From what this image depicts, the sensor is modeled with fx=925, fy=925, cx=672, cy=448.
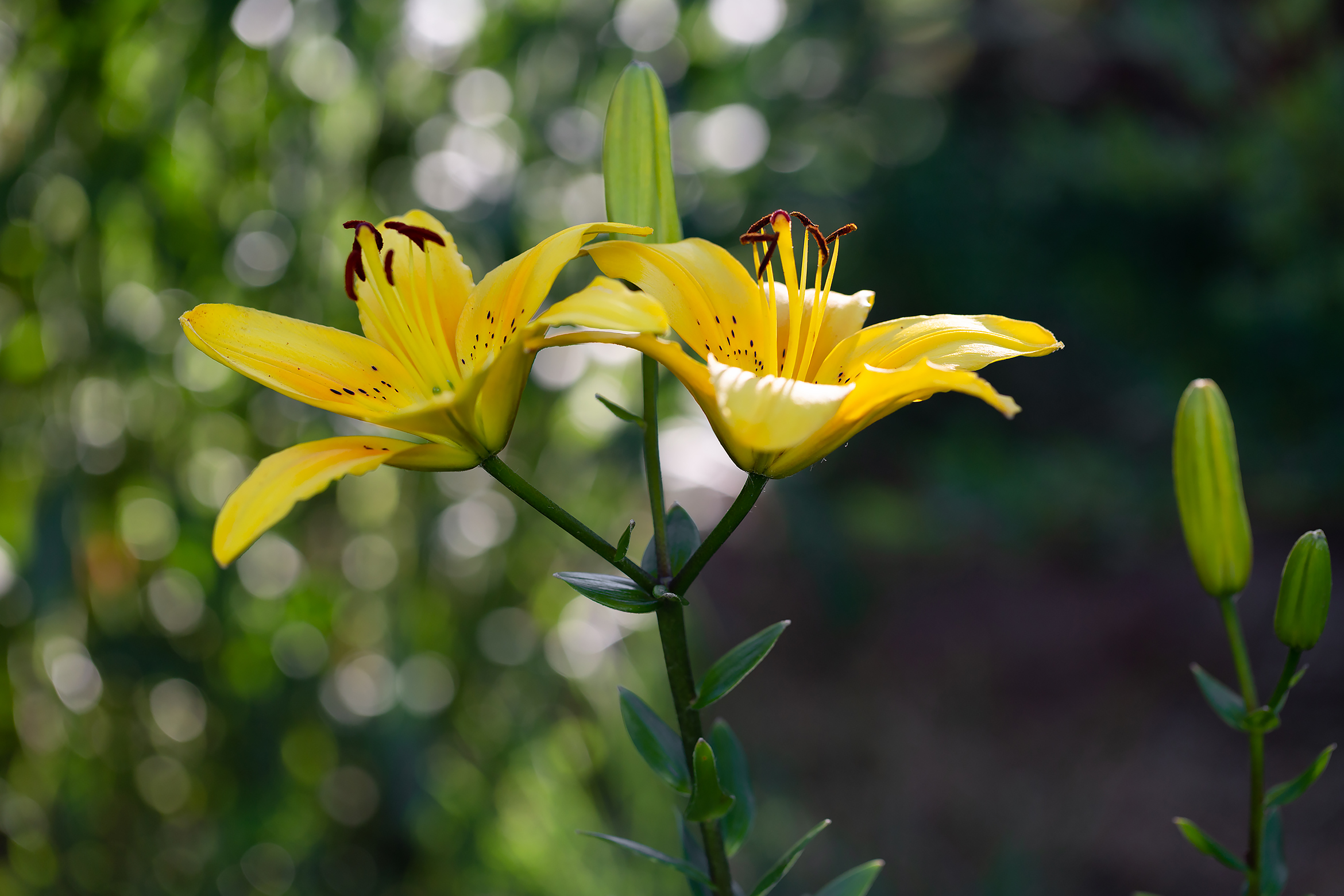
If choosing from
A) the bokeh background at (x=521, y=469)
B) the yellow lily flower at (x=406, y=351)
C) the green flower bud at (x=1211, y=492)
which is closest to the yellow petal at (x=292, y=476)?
the yellow lily flower at (x=406, y=351)

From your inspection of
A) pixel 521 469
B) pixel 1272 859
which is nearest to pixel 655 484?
pixel 1272 859

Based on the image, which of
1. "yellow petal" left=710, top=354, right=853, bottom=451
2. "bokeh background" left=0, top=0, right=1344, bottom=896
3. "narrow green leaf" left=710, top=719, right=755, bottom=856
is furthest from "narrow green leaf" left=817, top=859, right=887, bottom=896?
"bokeh background" left=0, top=0, right=1344, bottom=896

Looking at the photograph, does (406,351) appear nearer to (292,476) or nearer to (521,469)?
(292,476)

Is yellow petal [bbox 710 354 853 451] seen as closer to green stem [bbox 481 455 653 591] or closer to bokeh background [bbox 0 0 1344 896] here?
green stem [bbox 481 455 653 591]

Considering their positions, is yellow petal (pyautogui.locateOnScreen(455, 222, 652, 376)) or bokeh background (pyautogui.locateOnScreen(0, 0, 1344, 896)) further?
bokeh background (pyautogui.locateOnScreen(0, 0, 1344, 896))

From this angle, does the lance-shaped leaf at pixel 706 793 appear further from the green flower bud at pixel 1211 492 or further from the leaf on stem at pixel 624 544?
the green flower bud at pixel 1211 492
